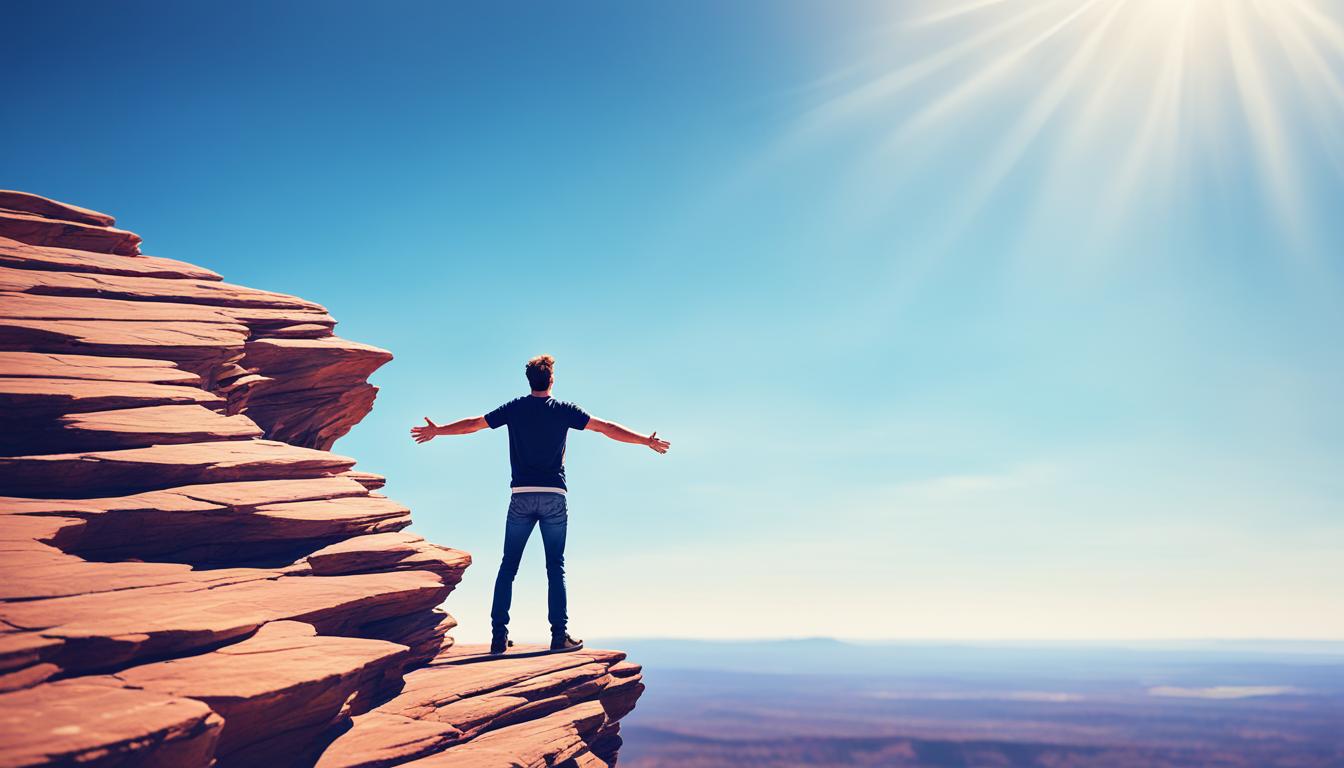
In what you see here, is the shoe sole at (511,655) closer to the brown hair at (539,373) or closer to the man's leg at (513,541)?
the man's leg at (513,541)

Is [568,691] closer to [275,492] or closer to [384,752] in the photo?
[384,752]

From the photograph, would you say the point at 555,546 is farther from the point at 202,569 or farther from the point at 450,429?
the point at 202,569

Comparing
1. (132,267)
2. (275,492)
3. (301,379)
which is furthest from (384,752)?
(132,267)

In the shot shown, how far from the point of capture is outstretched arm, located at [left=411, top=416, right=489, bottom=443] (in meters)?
16.1

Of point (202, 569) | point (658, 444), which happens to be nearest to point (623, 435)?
point (658, 444)

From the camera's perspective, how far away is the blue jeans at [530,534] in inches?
619

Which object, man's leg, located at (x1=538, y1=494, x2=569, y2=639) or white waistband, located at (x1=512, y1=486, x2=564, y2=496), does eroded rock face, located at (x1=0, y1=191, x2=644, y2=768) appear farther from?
white waistband, located at (x1=512, y1=486, x2=564, y2=496)

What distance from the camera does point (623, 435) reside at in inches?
643

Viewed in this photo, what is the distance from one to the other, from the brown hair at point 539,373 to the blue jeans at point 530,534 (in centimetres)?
230

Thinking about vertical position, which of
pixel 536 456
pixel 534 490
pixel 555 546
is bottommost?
pixel 555 546

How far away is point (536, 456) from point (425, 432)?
2586 millimetres

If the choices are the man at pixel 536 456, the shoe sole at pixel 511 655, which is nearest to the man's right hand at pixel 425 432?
the man at pixel 536 456

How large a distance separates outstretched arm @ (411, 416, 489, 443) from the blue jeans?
5.70 ft

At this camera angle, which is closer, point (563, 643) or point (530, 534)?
point (530, 534)
